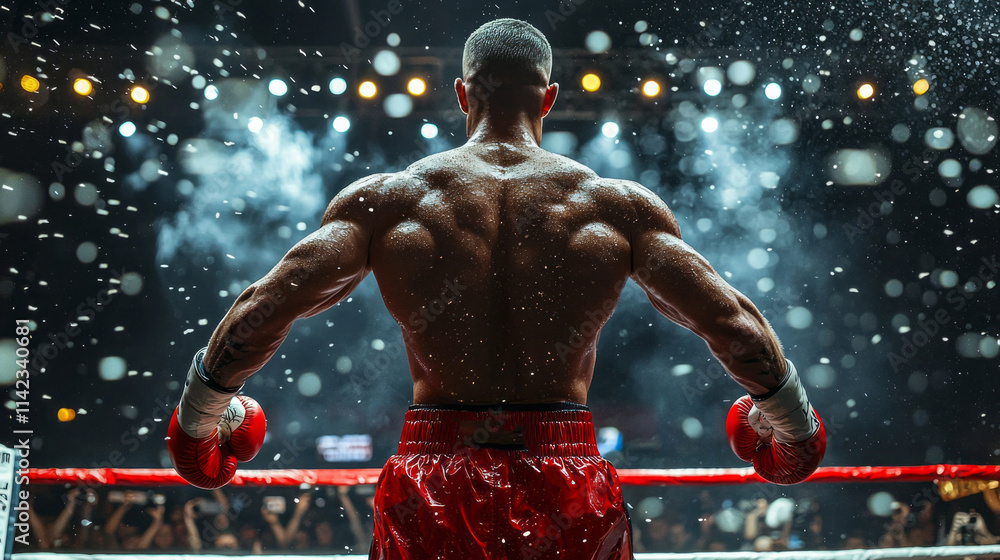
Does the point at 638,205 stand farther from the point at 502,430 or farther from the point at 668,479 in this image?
the point at 668,479

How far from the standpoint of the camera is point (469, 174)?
3.14 feet

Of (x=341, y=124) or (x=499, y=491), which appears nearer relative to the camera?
(x=499, y=491)

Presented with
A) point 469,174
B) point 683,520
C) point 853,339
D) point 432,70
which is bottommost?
point 683,520

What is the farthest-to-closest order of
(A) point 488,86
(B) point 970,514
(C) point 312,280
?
1. (B) point 970,514
2. (A) point 488,86
3. (C) point 312,280

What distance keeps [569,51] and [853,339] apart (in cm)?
275

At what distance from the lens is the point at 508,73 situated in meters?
1.08

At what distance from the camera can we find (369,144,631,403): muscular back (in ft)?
2.88

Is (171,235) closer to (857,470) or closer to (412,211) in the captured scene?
(412,211)

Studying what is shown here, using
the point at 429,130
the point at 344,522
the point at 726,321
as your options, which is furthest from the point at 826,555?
the point at 429,130

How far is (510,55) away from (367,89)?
118 inches

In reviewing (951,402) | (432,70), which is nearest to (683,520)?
(951,402)

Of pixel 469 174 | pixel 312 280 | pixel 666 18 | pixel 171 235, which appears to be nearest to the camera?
pixel 312 280

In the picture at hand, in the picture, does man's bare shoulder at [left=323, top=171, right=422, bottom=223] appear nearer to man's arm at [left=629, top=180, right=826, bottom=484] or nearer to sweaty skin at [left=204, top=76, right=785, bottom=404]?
sweaty skin at [left=204, top=76, right=785, bottom=404]

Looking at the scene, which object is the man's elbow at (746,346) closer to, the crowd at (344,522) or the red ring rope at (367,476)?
the red ring rope at (367,476)
